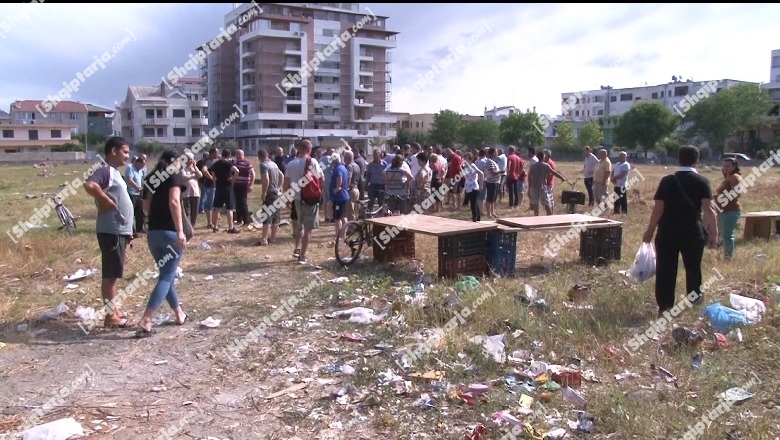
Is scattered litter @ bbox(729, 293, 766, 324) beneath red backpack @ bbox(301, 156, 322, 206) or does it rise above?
beneath

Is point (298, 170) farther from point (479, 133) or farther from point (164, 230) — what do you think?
point (479, 133)

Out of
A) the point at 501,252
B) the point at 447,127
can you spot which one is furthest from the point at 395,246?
the point at 447,127

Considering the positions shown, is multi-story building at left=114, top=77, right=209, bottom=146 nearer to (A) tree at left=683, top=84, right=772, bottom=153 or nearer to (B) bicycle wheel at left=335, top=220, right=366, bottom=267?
(A) tree at left=683, top=84, right=772, bottom=153

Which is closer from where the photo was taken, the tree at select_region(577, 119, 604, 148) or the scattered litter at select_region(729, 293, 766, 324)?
the scattered litter at select_region(729, 293, 766, 324)

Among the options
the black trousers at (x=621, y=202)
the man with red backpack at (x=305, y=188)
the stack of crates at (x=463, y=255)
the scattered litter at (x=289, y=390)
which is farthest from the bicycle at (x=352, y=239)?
the black trousers at (x=621, y=202)

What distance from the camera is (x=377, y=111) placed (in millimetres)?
85938

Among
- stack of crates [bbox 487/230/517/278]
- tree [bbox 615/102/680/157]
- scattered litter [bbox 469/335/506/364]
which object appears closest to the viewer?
scattered litter [bbox 469/335/506/364]

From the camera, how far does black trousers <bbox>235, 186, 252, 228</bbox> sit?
12641 millimetres

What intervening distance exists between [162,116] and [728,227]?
241 feet

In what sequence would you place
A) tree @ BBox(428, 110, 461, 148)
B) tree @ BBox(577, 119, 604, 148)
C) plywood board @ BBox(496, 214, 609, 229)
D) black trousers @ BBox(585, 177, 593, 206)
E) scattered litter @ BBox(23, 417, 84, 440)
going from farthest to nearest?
tree @ BBox(428, 110, 461, 148)
tree @ BBox(577, 119, 604, 148)
black trousers @ BBox(585, 177, 593, 206)
plywood board @ BBox(496, 214, 609, 229)
scattered litter @ BBox(23, 417, 84, 440)

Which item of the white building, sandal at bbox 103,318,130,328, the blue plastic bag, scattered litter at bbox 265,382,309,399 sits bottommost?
scattered litter at bbox 265,382,309,399

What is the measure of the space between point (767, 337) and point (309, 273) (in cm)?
545

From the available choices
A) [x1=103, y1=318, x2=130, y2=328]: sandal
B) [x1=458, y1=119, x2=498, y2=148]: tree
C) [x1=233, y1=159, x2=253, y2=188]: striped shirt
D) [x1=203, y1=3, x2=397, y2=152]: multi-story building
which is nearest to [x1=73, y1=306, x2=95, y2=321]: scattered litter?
[x1=103, y1=318, x2=130, y2=328]: sandal

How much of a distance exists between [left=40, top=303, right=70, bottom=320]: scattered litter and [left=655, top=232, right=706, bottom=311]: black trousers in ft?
19.8
